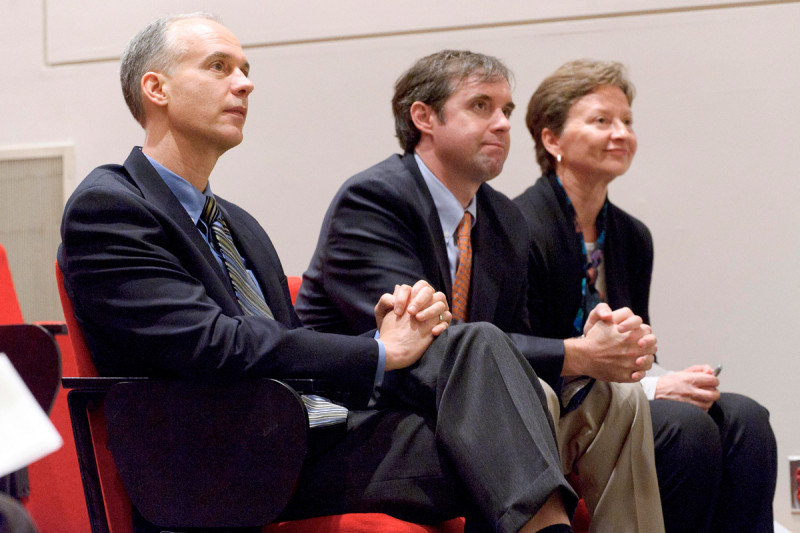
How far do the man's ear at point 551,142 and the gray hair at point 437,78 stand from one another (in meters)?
0.36

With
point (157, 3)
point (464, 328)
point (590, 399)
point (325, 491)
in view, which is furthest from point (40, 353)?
point (157, 3)

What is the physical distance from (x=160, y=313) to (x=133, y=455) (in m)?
0.22

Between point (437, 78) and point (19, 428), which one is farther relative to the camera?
point (437, 78)

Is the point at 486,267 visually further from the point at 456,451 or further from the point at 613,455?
the point at 456,451

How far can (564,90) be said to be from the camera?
2.53 metres

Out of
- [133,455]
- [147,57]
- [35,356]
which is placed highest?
[147,57]

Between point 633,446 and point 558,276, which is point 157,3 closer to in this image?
point 558,276

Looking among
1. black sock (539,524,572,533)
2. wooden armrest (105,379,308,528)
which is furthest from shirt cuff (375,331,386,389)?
black sock (539,524,572,533)

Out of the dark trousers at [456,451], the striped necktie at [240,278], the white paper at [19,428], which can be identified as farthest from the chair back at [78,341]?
the white paper at [19,428]

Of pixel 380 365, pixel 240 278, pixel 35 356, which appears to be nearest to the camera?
pixel 380 365

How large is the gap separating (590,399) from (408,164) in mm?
697

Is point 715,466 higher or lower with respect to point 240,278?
lower

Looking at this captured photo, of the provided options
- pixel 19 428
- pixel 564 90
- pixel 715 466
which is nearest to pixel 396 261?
pixel 715 466

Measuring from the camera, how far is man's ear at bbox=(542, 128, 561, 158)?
253cm
